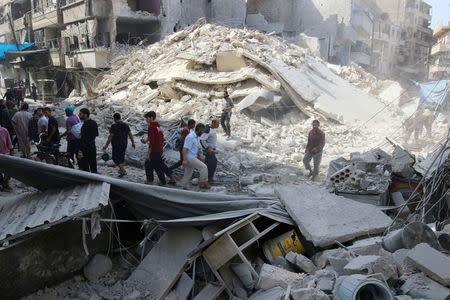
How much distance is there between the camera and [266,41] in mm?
15156

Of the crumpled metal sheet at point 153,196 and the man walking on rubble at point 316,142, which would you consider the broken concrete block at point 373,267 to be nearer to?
the crumpled metal sheet at point 153,196

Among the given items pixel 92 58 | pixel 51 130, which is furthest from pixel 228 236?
pixel 92 58

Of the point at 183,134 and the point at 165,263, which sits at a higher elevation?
the point at 183,134

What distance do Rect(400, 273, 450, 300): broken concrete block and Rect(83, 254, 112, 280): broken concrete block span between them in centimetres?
320

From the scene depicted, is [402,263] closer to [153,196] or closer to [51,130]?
[153,196]

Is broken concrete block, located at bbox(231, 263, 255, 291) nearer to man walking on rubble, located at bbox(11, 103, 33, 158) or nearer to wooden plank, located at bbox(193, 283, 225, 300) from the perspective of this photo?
wooden plank, located at bbox(193, 283, 225, 300)

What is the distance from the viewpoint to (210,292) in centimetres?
360

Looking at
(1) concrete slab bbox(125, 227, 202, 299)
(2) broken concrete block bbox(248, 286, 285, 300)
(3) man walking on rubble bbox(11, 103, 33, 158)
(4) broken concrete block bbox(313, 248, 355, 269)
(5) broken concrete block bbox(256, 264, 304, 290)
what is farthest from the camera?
(3) man walking on rubble bbox(11, 103, 33, 158)

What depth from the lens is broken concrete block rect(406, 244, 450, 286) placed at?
2695mm

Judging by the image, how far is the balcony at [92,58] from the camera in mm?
19031

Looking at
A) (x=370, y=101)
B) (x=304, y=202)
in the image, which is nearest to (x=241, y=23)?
(x=370, y=101)

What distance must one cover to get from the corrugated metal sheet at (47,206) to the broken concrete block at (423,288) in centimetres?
276

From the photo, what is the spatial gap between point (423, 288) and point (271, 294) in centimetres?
120

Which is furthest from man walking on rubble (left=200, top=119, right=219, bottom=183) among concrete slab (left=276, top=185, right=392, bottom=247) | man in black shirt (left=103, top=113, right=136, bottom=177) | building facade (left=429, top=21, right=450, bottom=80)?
building facade (left=429, top=21, right=450, bottom=80)
